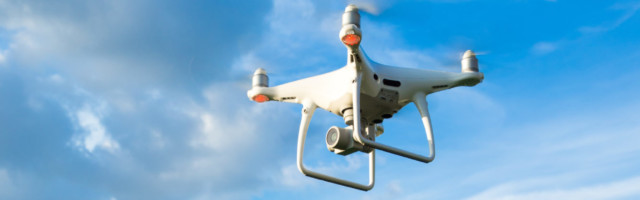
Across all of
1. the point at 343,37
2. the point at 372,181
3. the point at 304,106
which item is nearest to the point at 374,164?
the point at 372,181

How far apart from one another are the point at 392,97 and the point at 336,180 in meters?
4.02

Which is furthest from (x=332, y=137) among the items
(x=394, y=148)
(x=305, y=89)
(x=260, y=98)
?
(x=260, y=98)

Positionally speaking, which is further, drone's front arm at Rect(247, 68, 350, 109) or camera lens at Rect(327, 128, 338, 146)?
drone's front arm at Rect(247, 68, 350, 109)

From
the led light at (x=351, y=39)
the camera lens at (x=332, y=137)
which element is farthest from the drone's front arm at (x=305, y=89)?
the led light at (x=351, y=39)

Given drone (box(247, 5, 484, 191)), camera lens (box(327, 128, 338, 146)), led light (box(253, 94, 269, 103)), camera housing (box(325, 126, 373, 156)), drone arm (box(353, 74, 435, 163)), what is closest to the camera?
drone arm (box(353, 74, 435, 163))

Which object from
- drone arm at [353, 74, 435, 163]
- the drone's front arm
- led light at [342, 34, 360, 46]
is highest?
the drone's front arm

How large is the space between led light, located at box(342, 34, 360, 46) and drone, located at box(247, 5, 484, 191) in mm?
1328

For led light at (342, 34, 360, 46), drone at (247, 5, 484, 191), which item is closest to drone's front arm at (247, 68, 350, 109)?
drone at (247, 5, 484, 191)

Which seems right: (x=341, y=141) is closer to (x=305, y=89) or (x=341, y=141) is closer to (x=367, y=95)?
Answer: (x=367, y=95)

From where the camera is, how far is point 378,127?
47031 millimetres

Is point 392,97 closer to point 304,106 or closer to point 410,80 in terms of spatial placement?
point 410,80

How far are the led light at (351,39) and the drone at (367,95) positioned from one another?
4.36 ft

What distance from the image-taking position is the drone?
42.1 metres

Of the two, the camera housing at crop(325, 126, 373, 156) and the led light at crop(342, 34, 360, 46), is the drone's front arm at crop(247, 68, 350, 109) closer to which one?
the camera housing at crop(325, 126, 373, 156)
